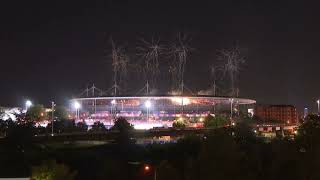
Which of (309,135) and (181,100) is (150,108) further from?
(309,135)

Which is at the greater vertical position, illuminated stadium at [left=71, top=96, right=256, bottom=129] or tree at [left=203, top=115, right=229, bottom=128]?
illuminated stadium at [left=71, top=96, right=256, bottom=129]

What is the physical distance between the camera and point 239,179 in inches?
964

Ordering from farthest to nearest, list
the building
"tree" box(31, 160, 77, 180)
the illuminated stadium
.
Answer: the building < the illuminated stadium < "tree" box(31, 160, 77, 180)

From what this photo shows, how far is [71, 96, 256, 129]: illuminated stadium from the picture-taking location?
103000mm

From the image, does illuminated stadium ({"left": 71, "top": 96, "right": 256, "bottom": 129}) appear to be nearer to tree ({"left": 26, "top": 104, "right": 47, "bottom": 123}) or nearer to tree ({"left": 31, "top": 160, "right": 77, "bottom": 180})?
tree ({"left": 26, "top": 104, "right": 47, "bottom": 123})

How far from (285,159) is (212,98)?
7534 centimetres

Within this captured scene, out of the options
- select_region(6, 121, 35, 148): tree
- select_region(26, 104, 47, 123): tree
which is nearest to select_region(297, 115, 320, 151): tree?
select_region(6, 121, 35, 148): tree

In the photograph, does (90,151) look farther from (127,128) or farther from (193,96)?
(193,96)

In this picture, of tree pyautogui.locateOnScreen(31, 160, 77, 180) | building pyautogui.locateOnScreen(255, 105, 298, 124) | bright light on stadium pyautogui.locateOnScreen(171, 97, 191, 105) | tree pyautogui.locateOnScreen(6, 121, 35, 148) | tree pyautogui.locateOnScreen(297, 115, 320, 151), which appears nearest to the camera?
tree pyautogui.locateOnScreen(31, 160, 77, 180)

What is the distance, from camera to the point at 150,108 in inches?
4136

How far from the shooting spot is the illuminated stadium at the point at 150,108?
103000 mm

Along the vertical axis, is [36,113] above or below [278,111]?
above

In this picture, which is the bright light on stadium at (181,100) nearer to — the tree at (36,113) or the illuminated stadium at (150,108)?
the illuminated stadium at (150,108)

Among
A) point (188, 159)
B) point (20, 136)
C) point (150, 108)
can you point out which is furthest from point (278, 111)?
point (188, 159)
